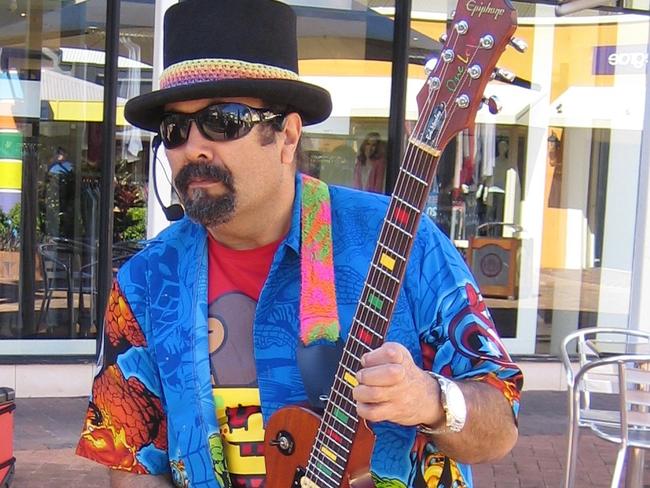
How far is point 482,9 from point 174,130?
662 millimetres

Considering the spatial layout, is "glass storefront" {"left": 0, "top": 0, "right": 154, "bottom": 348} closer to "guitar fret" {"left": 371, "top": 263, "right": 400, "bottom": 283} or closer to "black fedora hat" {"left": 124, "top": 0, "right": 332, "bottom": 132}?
"black fedora hat" {"left": 124, "top": 0, "right": 332, "bottom": 132}

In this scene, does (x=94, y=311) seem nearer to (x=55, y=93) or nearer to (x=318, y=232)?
(x=55, y=93)

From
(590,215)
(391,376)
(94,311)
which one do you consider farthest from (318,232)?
(590,215)

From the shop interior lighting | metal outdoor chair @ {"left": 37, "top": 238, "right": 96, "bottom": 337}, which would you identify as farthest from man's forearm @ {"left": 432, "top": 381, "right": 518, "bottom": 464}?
metal outdoor chair @ {"left": 37, "top": 238, "right": 96, "bottom": 337}

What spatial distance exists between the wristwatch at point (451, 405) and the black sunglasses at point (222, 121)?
0.63m

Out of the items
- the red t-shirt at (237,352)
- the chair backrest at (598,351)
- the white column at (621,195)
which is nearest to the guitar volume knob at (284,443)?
the red t-shirt at (237,352)

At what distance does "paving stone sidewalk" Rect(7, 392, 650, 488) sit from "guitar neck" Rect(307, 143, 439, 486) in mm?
3618

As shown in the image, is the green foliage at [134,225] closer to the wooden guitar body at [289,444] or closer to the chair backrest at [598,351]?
the chair backrest at [598,351]

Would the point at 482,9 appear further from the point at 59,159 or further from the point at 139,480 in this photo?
the point at 59,159

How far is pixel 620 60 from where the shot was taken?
7762mm

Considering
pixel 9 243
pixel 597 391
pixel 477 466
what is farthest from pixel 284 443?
pixel 9 243

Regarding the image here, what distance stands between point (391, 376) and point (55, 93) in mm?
6323

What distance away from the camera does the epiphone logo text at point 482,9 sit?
59.1 inches

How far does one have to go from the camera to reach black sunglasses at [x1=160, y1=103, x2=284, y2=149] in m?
1.71
